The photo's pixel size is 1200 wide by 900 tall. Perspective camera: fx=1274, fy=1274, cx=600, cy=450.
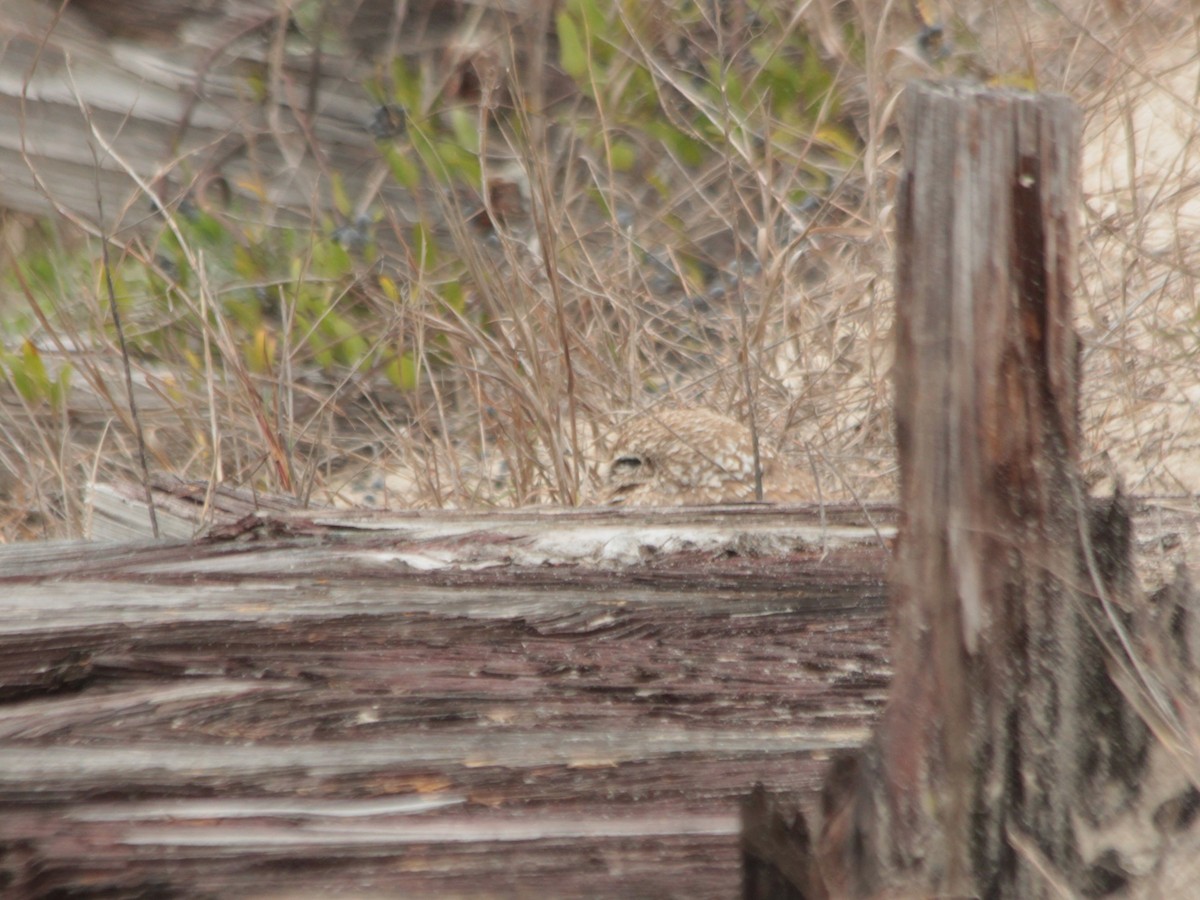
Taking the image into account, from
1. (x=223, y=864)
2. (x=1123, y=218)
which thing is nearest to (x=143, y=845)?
(x=223, y=864)

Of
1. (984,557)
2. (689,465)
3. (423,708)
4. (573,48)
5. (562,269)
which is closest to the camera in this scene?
(984,557)

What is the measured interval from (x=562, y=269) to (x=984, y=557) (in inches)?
109

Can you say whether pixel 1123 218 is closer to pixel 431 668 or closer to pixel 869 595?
pixel 869 595

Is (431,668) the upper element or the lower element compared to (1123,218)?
lower

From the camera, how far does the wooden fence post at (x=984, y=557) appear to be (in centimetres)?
87

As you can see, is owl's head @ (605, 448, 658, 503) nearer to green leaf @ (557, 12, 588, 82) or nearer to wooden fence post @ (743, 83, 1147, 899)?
green leaf @ (557, 12, 588, 82)

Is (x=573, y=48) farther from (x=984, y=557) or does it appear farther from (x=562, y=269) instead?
(x=984, y=557)

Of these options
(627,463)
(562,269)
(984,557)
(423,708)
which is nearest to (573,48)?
(562,269)

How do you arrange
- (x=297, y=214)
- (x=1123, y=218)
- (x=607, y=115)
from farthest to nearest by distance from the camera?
(x=297, y=214) → (x=607, y=115) → (x=1123, y=218)

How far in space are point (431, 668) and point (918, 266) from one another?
647 millimetres

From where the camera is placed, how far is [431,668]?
Answer: 4.17ft

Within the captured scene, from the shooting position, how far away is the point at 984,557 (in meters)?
0.89

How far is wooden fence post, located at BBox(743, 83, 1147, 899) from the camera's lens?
2.86 ft

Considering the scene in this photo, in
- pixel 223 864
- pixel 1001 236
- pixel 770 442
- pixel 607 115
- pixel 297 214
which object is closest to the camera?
pixel 1001 236
